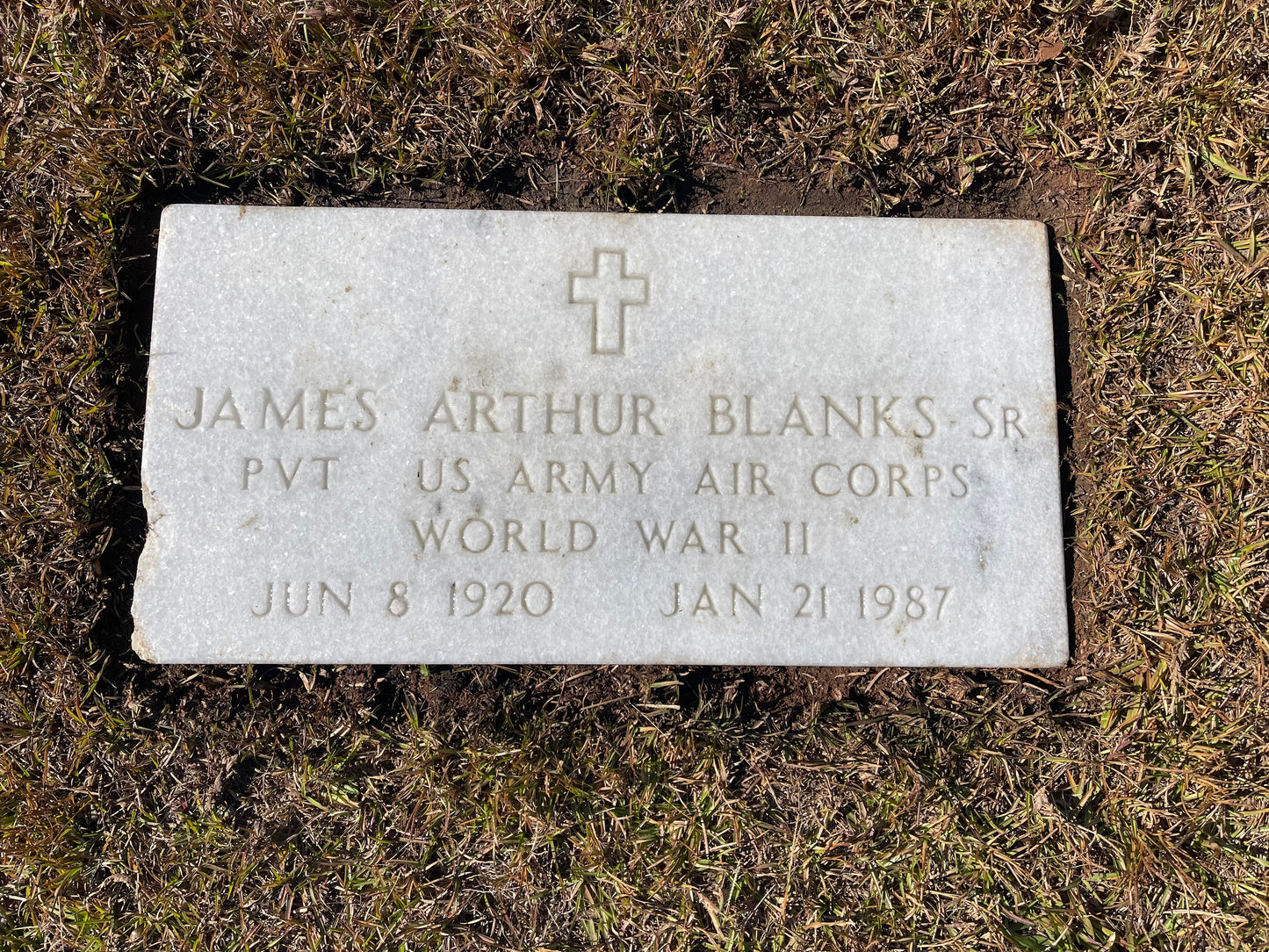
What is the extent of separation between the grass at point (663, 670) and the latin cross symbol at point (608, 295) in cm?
23

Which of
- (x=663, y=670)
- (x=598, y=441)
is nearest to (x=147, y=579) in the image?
(x=598, y=441)

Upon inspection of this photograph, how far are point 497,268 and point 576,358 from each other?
31cm

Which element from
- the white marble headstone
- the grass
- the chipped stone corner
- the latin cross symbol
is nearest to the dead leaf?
the grass

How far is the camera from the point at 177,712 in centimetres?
209

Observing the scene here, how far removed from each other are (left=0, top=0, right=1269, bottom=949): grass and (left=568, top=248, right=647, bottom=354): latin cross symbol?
226 millimetres

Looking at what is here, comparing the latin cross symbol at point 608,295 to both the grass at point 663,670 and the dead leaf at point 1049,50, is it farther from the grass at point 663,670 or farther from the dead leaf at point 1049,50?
the dead leaf at point 1049,50

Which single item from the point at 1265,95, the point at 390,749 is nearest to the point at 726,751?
the point at 390,749

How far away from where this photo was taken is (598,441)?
6.54ft

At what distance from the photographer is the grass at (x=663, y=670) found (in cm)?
204

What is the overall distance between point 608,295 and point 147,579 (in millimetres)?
1322

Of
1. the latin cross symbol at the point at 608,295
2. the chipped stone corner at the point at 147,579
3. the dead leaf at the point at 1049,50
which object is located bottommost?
the chipped stone corner at the point at 147,579

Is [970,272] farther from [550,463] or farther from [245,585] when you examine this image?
[245,585]

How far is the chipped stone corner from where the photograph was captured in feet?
6.35

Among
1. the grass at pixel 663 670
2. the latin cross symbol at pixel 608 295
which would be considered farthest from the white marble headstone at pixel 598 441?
the grass at pixel 663 670
